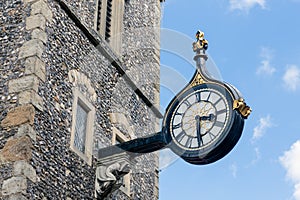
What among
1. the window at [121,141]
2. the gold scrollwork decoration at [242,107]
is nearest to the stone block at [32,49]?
the window at [121,141]

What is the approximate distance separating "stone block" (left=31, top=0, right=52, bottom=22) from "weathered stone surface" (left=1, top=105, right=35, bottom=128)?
1.52 metres

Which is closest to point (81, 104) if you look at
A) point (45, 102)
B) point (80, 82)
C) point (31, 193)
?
point (80, 82)

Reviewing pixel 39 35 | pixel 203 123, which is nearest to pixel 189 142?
pixel 203 123

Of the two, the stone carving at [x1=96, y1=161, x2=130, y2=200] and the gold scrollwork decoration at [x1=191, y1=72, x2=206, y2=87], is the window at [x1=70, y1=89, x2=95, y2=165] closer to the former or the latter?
the stone carving at [x1=96, y1=161, x2=130, y2=200]

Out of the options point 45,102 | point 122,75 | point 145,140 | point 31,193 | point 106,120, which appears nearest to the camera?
point 31,193

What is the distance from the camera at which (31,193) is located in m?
8.41

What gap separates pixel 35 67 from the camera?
9.16 metres

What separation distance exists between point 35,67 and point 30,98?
0.48 meters

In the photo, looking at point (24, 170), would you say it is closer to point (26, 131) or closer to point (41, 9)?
point (26, 131)

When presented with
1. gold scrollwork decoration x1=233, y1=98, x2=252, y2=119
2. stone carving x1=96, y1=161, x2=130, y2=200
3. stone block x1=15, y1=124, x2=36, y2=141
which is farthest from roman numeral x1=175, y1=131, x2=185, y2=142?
stone block x1=15, y1=124, x2=36, y2=141

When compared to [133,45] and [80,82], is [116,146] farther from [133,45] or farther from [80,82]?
[133,45]

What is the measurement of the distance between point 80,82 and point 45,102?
3.84 ft

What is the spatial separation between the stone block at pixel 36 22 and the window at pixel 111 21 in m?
2.01

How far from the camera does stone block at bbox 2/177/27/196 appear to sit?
8.30 m
